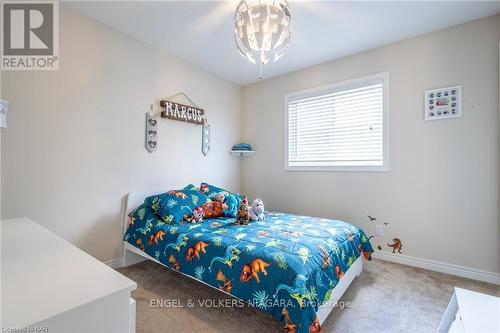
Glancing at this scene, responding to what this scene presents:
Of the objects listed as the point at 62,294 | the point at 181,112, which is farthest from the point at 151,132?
the point at 62,294

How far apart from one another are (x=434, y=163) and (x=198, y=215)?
8.15ft

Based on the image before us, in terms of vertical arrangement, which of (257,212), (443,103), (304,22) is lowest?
(257,212)

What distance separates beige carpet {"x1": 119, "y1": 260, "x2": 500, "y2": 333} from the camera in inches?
63.1

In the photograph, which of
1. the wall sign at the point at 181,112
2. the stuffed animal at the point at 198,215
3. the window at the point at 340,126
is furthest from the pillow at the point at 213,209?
the window at the point at 340,126

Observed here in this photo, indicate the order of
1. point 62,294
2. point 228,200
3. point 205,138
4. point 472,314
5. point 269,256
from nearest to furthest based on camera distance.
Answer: point 62,294, point 472,314, point 269,256, point 228,200, point 205,138

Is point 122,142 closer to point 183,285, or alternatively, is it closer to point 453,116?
point 183,285

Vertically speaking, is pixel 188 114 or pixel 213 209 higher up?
pixel 188 114

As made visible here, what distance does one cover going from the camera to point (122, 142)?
2520 millimetres

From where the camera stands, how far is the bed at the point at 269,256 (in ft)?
4.44

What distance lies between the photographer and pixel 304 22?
230 cm

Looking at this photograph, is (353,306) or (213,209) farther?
(213,209)

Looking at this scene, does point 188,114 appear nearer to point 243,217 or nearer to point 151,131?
point 151,131

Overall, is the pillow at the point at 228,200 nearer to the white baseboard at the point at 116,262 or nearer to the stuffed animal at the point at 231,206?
the stuffed animal at the point at 231,206

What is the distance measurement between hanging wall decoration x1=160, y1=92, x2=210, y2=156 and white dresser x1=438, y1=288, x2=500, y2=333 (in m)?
Result: 2.91
